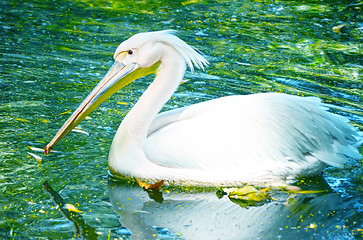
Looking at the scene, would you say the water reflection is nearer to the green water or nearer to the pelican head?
the green water

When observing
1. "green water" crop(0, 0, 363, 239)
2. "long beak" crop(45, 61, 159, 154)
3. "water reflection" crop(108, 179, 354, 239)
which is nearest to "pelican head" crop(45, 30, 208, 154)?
"long beak" crop(45, 61, 159, 154)

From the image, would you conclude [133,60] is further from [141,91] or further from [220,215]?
[141,91]

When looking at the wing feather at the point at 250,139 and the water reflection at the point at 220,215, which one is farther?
the wing feather at the point at 250,139

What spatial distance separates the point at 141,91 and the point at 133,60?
1.41m

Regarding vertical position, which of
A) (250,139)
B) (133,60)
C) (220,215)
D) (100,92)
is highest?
(133,60)

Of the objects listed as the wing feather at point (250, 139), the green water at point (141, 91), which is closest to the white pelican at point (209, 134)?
the wing feather at point (250, 139)

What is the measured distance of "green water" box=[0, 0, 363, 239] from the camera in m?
3.25

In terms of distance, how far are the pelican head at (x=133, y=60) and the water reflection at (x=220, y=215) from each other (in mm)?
489

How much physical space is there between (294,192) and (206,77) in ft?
7.32

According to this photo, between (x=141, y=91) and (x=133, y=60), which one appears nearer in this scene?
(x=133, y=60)

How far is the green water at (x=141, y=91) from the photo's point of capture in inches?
128

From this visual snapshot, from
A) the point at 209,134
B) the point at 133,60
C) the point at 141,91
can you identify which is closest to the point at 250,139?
the point at 209,134

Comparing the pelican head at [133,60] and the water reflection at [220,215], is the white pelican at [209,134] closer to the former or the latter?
the pelican head at [133,60]

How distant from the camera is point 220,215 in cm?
339
